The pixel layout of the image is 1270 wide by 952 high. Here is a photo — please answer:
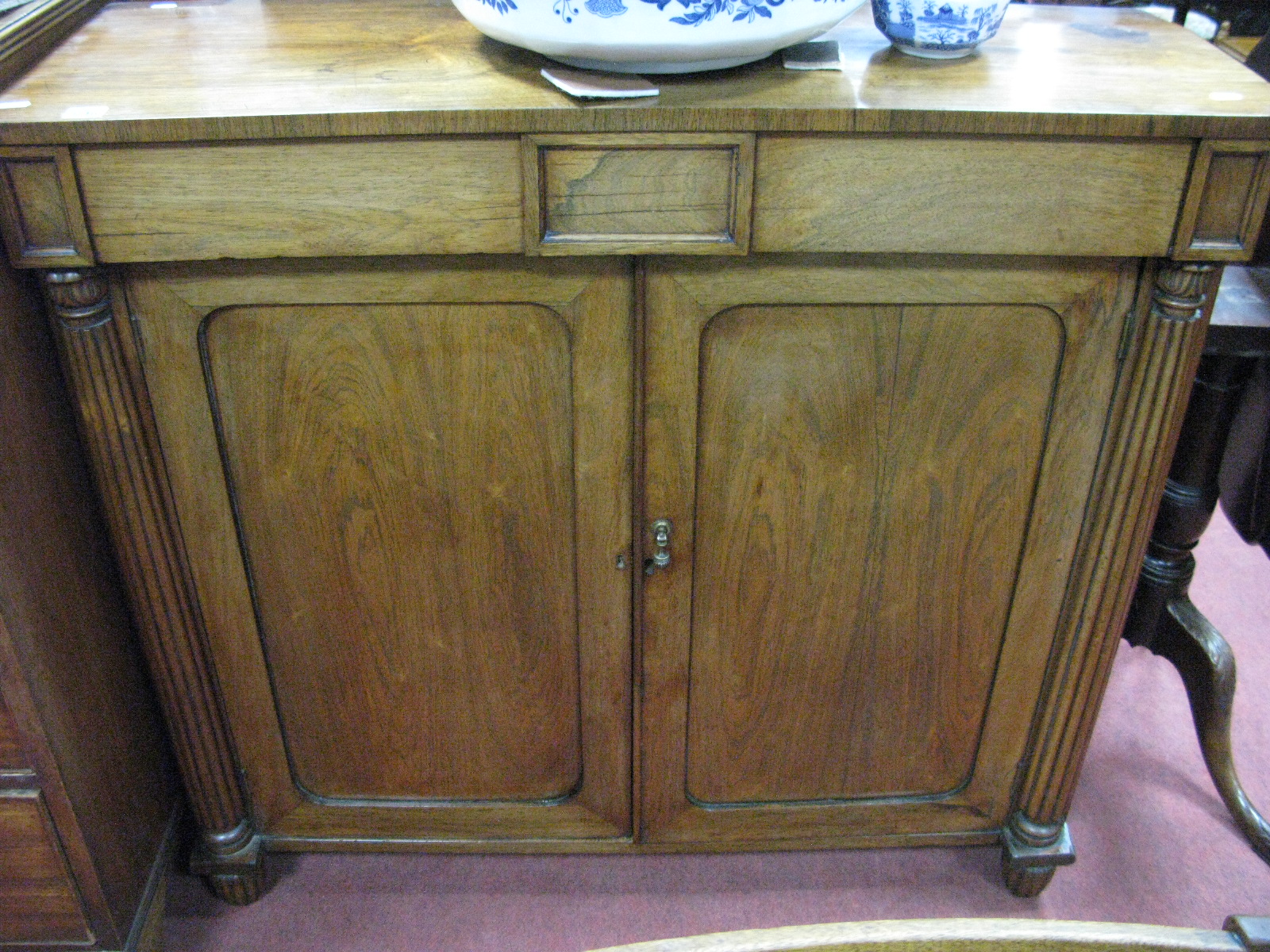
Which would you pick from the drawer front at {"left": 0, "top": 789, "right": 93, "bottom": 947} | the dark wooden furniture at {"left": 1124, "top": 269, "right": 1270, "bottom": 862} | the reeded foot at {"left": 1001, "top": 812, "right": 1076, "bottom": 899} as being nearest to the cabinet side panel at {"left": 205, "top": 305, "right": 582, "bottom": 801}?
the drawer front at {"left": 0, "top": 789, "right": 93, "bottom": 947}

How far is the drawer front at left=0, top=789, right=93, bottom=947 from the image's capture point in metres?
0.96

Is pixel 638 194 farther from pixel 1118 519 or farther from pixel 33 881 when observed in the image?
pixel 33 881

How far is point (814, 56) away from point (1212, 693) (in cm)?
83

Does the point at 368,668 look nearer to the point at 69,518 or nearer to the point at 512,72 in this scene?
the point at 69,518

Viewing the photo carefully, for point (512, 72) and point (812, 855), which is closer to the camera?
point (512, 72)

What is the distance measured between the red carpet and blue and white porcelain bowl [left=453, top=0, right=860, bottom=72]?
2.72ft

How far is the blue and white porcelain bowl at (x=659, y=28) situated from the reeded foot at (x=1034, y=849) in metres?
0.80

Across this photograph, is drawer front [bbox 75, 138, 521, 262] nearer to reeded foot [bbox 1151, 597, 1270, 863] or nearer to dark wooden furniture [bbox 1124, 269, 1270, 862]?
dark wooden furniture [bbox 1124, 269, 1270, 862]

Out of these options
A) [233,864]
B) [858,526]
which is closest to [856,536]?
[858,526]

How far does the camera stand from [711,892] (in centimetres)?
122

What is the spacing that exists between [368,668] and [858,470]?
487 mm

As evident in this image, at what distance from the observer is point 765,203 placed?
82 cm

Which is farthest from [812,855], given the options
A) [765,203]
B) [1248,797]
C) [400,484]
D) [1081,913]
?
[765,203]

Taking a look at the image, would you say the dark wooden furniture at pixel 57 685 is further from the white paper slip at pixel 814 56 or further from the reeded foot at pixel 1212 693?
the reeded foot at pixel 1212 693
